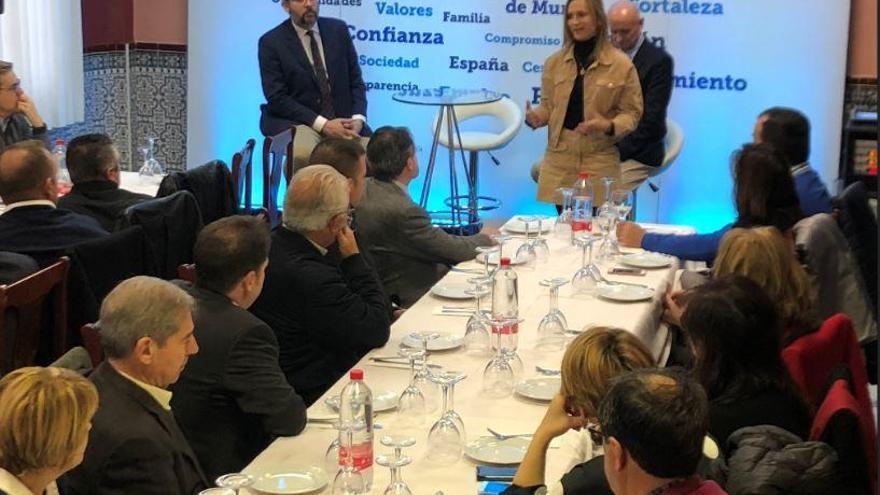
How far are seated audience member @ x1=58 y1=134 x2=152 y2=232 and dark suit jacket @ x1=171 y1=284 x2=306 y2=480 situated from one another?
228cm

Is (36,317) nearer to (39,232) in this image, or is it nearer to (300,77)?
(39,232)

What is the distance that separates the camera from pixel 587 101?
21.3 feet

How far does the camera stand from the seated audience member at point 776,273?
12.5 ft

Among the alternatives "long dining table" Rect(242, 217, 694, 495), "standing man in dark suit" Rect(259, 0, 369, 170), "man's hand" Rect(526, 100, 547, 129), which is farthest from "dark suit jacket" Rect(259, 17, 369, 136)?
"long dining table" Rect(242, 217, 694, 495)

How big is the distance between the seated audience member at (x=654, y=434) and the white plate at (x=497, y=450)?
601 millimetres

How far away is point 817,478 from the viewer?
2.70 metres

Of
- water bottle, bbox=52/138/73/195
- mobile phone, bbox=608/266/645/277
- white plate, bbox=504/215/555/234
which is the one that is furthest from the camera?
water bottle, bbox=52/138/73/195

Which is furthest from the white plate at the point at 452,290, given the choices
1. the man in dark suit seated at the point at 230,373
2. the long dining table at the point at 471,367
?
the man in dark suit seated at the point at 230,373

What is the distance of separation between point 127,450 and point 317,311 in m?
1.27

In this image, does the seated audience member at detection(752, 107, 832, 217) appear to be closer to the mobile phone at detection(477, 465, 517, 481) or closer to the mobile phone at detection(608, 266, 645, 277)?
Result: the mobile phone at detection(608, 266, 645, 277)

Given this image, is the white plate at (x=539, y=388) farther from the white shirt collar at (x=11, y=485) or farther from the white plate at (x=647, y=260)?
the white plate at (x=647, y=260)

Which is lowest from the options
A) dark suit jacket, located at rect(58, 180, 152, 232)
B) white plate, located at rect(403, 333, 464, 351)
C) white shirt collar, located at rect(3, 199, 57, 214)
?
white plate, located at rect(403, 333, 464, 351)

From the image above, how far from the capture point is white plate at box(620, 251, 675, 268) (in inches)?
203

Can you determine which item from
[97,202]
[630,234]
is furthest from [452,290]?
[97,202]
